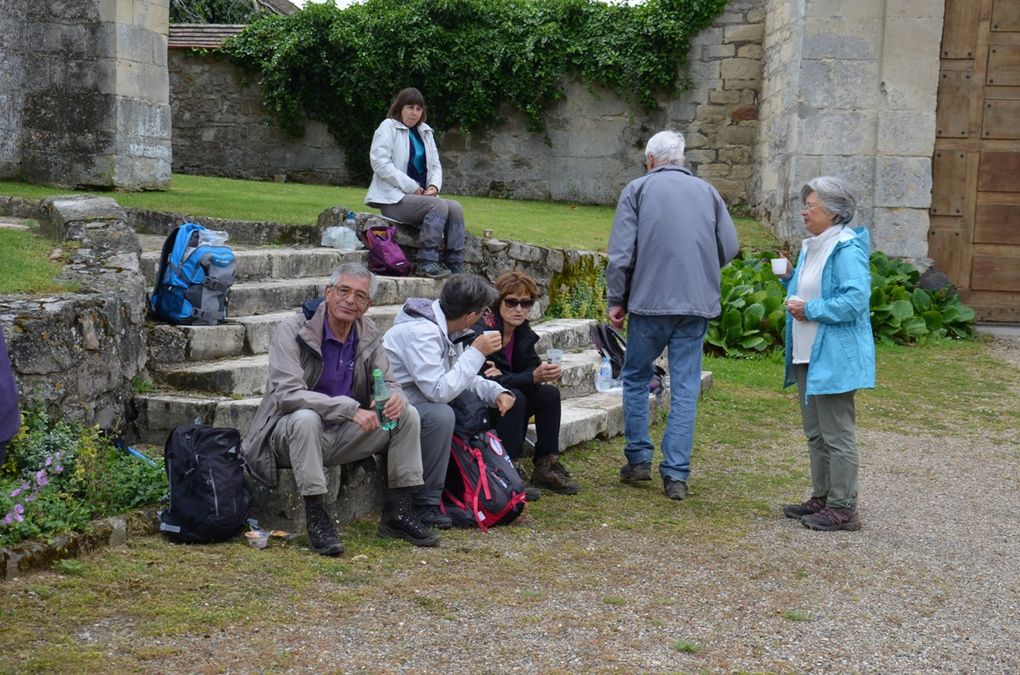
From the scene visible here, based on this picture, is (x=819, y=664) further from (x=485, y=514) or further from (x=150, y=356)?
(x=150, y=356)

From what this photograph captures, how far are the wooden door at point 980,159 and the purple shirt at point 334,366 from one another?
9131mm

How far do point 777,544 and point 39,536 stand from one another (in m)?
2.96

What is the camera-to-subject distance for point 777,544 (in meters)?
5.05

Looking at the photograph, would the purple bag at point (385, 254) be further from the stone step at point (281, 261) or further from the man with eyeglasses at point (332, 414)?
the man with eyeglasses at point (332, 414)

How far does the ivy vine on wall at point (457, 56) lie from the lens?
1584 centimetres

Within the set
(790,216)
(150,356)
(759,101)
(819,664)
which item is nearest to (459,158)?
(759,101)

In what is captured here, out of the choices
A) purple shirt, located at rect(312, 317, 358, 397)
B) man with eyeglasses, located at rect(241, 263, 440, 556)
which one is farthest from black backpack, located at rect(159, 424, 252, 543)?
purple shirt, located at rect(312, 317, 358, 397)

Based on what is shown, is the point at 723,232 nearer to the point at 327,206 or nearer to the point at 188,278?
the point at 188,278

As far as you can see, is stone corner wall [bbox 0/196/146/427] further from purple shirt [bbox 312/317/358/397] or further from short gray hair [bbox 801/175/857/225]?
short gray hair [bbox 801/175/857/225]

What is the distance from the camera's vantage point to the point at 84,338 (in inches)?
203

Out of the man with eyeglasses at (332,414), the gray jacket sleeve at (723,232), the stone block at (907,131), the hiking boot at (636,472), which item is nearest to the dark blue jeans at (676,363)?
the hiking boot at (636,472)

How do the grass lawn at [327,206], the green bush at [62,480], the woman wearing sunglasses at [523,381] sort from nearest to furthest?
the green bush at [62,480] → the woman wearing sunglasses at [523,381] → the grass lawn at [327,206]

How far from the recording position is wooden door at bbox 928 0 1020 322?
12.0 meters

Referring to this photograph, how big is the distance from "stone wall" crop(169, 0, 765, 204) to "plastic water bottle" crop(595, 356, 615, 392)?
851cm
